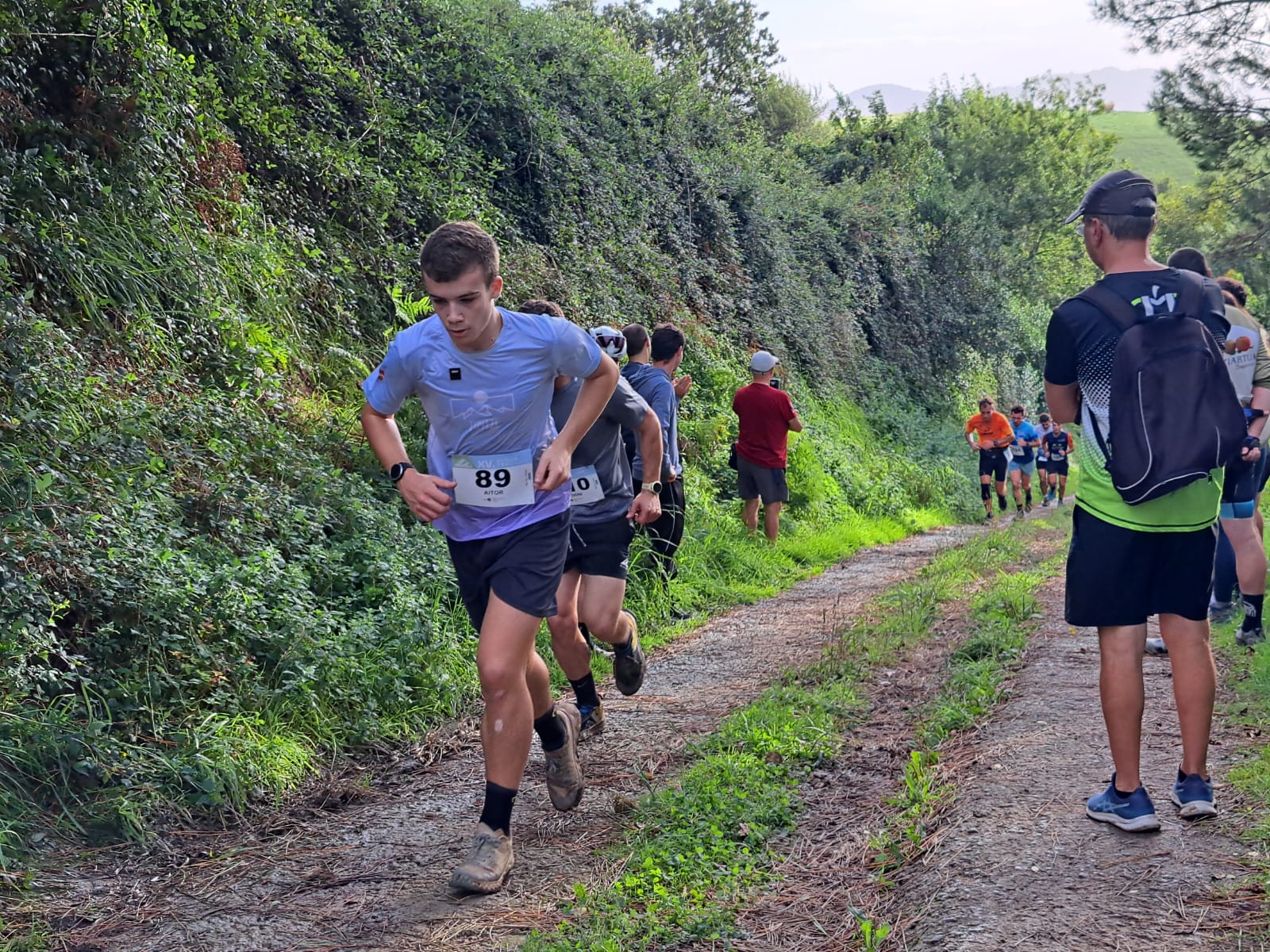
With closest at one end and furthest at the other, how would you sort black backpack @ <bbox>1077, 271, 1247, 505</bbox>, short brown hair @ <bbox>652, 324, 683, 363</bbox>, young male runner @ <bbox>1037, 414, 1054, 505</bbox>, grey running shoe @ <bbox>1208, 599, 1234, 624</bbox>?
black backpack @ <bbox>1077, 271, 1247, 505</bbox>
grey running shoe @ <bbox>1208, 599, 1234, 624</bbox>
short brown hair @ <bbox>652, 324, 683, 363</bbox>
young male runner @ <bbox>1037, 414, 1054, 505</bbox>

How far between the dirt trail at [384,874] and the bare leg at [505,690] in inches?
16.5

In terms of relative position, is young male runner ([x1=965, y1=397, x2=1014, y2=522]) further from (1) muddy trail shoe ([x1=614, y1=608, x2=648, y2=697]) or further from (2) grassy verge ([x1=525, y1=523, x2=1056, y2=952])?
(1) muddy trail shoe ([x1=614, y1=608, x2=648, y2=697])

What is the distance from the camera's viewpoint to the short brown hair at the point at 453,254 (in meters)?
3.99

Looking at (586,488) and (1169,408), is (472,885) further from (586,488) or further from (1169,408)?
(1169,408)

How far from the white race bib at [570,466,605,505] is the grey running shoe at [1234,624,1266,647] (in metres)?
3.82

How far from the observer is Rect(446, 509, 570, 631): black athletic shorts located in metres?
4.27

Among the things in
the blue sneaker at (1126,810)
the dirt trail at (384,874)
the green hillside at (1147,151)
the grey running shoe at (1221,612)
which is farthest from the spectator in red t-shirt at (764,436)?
the green hillside at (1147,151)

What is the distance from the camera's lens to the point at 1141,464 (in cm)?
384

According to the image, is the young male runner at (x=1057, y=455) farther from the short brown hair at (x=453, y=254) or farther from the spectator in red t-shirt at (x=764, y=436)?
the short brown hair at (x=453, y=254)

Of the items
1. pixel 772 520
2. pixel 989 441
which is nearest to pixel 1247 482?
pixel 772 520

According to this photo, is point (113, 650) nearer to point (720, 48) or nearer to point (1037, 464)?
point (1037, 464)

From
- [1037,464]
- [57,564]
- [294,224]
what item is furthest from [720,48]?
[57,564]

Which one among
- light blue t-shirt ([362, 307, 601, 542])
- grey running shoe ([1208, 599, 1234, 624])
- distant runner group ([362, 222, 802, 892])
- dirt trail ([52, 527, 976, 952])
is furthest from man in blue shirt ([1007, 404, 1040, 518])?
light blue t-shirt ([362, 307, 601, 542])

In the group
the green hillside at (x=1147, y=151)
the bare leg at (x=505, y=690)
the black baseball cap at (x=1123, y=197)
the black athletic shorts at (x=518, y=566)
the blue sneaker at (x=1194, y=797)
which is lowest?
the blue sneaker at (x=1194, y=797)
